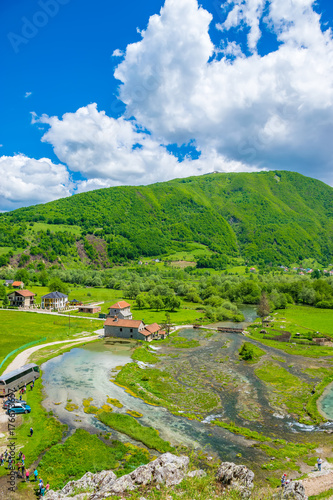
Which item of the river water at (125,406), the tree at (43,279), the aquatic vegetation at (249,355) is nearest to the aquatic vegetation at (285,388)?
the river water at (125,406)

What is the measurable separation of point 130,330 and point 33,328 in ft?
91.9

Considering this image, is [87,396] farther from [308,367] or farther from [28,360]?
[308,367]

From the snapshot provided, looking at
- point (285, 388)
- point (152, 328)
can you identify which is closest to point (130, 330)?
point (152, 328)

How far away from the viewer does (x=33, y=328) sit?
3334 inches

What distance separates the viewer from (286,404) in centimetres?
4459

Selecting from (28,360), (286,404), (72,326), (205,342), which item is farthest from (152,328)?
(286,404)

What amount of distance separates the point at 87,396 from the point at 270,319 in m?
82.7

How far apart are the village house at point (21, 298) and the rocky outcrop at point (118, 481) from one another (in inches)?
4015

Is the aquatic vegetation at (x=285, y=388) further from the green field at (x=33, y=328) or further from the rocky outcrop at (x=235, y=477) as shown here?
the green field at (x=33, y=328)

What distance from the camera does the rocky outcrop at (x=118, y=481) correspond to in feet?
75.7

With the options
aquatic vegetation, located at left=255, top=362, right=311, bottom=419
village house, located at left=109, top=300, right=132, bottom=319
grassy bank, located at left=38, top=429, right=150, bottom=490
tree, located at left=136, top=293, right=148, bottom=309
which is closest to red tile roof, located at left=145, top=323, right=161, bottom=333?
village house, located at left=109, top=300, right=132, bottom=319

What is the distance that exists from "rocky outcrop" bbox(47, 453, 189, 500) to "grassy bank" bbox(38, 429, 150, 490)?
217 centimetres

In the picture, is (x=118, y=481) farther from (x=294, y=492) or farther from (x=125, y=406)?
(x=125, y=406)

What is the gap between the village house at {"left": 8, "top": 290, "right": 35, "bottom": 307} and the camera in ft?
381
